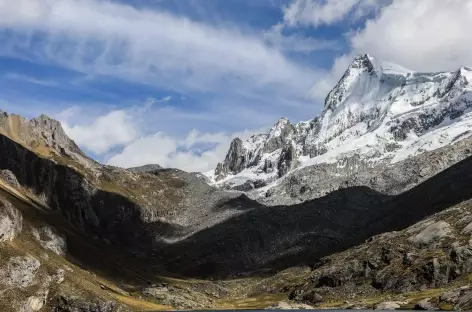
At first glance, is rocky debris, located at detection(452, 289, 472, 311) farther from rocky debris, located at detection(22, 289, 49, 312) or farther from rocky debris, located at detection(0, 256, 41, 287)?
rocky debris, located at detection(0, 256, 41, 287)

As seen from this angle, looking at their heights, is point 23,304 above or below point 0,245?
below

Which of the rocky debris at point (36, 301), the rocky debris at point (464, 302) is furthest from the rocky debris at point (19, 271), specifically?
the rocky debris at point (464, 302)

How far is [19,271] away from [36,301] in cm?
1030

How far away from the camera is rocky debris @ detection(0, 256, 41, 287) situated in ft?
593

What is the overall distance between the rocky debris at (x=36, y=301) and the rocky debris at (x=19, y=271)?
4.54m

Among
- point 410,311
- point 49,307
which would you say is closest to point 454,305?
point 410,311

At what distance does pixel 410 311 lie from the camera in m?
194

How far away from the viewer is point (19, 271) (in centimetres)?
18838

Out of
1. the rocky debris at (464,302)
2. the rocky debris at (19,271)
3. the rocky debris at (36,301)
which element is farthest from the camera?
the rocky debris at (464,302)

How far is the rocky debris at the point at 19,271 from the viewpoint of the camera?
181 metres

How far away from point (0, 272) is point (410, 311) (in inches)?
4832

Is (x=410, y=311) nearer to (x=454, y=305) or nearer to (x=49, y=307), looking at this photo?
(x=454, y=305)

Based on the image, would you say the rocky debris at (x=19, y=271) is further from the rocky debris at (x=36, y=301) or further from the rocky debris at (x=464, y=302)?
the rocky debris at (x=464, y=302)

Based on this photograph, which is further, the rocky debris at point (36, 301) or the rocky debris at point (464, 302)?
the rocky debris at point (464, 302)
